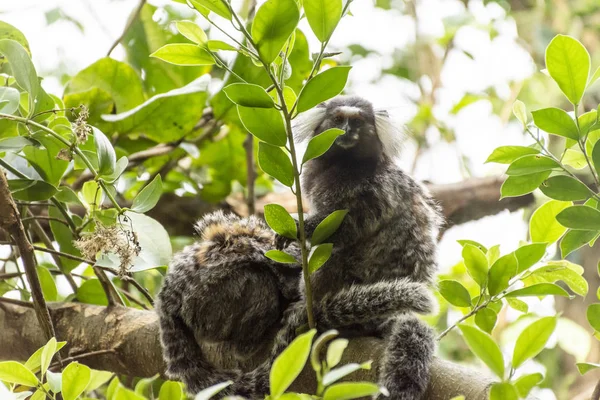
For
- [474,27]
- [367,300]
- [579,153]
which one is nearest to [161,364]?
[367,300]

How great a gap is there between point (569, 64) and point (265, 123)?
0.86 meters

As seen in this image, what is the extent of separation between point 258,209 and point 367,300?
2.27 meters

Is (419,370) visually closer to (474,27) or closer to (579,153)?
(579,153)

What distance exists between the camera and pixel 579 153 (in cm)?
214

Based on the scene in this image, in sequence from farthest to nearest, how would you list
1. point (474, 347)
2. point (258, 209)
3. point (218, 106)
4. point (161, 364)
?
point (258, 209), point (218, 106), point (161, 364), point (474, 347)

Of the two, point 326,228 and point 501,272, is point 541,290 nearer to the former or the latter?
point 501,272

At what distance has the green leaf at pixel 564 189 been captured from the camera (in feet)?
6.18

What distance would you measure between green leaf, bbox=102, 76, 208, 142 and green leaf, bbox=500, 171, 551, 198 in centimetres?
179

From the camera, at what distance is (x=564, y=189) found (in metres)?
1.90

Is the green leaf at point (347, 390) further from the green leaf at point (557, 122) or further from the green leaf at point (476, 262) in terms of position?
the green leaf at point (557, 122)

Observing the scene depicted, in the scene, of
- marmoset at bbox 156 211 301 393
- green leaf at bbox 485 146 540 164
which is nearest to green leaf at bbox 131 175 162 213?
marmoset at bbox 156 211 301 393

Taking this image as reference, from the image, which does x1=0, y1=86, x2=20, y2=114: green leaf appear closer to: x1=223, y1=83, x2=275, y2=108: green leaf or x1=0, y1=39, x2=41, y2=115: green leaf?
x1=0, y1=39, x2=41, y2=115: green leaf

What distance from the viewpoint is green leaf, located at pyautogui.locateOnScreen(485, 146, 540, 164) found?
199 cm

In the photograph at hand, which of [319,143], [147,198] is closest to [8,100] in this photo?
[147,198]
